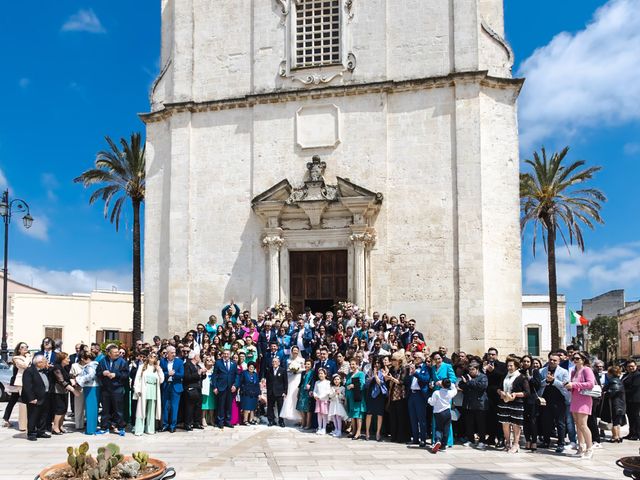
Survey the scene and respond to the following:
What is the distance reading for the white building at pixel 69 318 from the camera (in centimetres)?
4012

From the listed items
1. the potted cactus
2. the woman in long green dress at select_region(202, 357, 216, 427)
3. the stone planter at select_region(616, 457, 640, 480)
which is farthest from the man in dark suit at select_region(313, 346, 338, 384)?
the stone planter at select_region(616, 457, 640, 480)

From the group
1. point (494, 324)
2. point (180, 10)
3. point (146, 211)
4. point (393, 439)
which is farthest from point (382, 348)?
point (180, 10)

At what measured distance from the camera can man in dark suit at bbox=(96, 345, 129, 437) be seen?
13.2m

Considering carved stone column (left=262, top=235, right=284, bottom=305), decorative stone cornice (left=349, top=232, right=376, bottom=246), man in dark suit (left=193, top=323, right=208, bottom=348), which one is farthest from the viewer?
carved stone column (left=262, top=235, right=284, bottom=305)

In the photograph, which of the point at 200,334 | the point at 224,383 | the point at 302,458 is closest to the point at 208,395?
the point at 224,383

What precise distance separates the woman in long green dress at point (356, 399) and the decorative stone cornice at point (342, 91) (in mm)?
10261

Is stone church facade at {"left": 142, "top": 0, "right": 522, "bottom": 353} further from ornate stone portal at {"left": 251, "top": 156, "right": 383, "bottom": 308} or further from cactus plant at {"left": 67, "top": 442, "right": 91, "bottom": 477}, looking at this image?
cactus plant at {"left": 67, "top": 442, "right": 91, "bottom": 477}

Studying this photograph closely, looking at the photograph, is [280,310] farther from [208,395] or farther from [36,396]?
[36,396]

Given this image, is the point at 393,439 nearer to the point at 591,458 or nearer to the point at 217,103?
the point at 591,458

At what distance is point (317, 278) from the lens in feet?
67.2

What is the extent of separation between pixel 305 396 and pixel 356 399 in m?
1.41

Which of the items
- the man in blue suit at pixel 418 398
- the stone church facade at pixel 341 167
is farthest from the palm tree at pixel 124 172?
the man in blue suit at pixel 418 398

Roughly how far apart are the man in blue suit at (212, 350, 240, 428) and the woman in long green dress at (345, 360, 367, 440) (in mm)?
2521

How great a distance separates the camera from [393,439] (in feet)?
40.9
